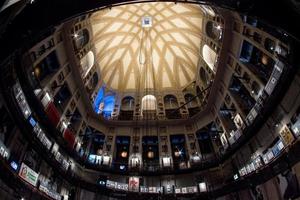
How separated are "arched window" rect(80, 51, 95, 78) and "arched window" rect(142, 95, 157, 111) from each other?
420 inches

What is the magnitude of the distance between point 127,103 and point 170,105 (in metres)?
7.35

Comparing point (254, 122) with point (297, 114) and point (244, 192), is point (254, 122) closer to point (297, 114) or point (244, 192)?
point (297, 114)

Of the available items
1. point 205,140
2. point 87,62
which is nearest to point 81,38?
point 87,62

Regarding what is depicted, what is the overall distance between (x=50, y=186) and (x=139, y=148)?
13.6 metres

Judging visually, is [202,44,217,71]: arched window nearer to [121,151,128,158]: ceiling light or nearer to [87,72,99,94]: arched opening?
[87,72,99,94]: arched opening

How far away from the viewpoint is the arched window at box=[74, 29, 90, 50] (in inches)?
1038

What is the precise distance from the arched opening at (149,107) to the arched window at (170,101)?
2130mm

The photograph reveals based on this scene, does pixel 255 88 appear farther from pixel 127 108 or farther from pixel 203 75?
pixel 127 108

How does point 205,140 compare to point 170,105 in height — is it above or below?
below

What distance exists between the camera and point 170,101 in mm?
38094

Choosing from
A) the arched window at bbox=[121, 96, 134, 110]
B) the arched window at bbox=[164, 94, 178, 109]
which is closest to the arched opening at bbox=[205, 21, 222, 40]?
Answer: the arched window at bbox=[164, 94, 178, 109]

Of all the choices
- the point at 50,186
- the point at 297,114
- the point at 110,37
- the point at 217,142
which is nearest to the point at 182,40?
the point at 110,37

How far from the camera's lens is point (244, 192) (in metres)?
21.1

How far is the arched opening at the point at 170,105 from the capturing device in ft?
112
